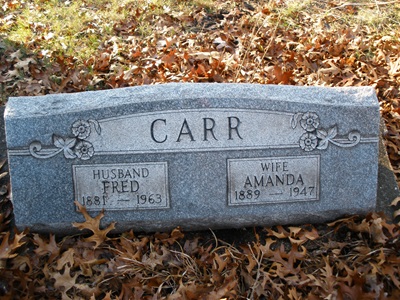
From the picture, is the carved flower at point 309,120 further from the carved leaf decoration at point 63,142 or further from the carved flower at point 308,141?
the carved leaf decoration at point 63,142

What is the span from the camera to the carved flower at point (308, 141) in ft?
10.2

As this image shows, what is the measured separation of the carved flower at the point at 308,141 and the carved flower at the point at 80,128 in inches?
52.6

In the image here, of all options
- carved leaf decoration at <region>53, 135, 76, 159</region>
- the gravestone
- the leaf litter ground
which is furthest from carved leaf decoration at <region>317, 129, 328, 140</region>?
carved leaf decoration at <region>53, 135, 76, 159</region>

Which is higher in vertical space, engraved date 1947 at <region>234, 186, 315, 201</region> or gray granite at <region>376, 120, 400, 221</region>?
engraved date 1947 at <region>234, 186, 315, 201</region>

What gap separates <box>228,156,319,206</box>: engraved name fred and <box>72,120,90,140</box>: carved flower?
2.97 feet

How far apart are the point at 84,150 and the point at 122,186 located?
326mm

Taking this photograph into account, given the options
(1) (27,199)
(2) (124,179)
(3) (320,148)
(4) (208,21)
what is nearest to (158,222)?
(2) (124,179)

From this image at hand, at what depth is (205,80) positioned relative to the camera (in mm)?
4605

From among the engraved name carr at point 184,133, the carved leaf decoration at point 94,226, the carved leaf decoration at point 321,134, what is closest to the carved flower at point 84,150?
the engraved name carr at point 184,133

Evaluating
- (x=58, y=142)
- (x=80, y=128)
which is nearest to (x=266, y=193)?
(x=80, y=128)

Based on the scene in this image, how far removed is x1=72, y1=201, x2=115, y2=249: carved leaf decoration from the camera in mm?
3045

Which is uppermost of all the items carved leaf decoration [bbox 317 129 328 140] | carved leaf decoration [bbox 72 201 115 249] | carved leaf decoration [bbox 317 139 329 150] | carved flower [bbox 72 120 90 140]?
carved flower [bbox 72 120 90 140]

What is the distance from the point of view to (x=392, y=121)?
13.9 feet

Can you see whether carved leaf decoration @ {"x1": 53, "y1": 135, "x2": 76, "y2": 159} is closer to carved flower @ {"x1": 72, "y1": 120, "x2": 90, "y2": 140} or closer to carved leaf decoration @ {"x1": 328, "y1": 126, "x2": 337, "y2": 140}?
carved flower @ {"x1": 72, "y1": 120, "x2": 90, "y2": 140}
